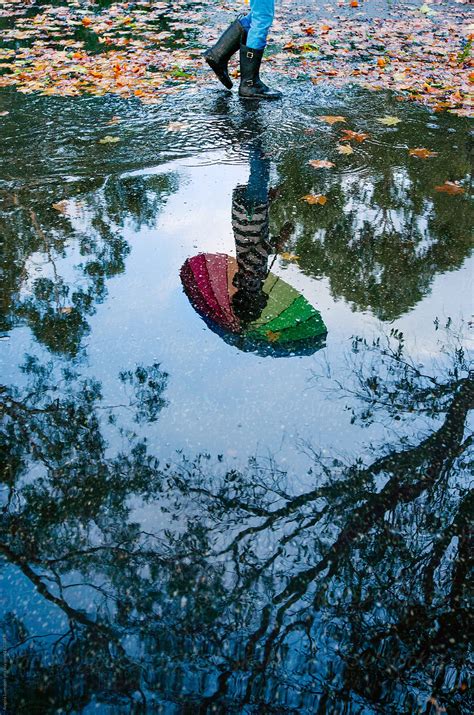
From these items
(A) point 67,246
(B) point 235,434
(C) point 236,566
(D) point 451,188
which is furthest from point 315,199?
(C) point 236,566

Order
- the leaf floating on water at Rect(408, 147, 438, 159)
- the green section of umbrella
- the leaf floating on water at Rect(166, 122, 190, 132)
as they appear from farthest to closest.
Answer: the leaf floating on water at Rect(166, 122, 190, 132)
the leaf floating on water at Rect(408, 147, 438, 159)
the green section of umbrella

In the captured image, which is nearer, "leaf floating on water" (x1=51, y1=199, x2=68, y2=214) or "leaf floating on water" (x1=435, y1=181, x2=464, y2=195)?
"leaf floating on water" (x1=51, y1=199, x2=68, y2=214)

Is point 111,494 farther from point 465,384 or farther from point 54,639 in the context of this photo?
point 465,384

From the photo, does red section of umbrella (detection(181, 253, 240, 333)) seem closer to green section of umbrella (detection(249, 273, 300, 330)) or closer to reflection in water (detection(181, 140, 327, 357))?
reflection in water (detection(181, 140, 327, 357))

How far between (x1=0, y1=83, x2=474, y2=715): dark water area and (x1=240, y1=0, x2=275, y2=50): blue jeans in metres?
1.66

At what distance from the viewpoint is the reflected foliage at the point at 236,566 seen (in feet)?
6.69

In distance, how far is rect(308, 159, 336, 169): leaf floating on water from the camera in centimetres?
513

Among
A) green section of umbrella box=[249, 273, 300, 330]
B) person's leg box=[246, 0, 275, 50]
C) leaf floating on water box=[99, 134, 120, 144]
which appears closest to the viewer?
green section of umbrella box=[249, 273, 300, 330]

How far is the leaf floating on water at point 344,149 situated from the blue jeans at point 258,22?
1485 millimetres

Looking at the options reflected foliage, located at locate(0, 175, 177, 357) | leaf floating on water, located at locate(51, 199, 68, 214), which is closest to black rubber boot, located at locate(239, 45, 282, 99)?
reflected foliage, located at locate(0, 175, 177, 357)

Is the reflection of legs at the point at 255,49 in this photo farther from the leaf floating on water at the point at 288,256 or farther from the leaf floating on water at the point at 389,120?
the leaf floating on water at the point at 288,256

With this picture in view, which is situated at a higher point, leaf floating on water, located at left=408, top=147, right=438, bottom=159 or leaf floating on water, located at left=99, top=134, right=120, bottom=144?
leaf floating on water, located at left=99, top=134, right=120, bottom=144

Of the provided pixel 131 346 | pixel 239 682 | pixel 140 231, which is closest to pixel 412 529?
pixel 239 682

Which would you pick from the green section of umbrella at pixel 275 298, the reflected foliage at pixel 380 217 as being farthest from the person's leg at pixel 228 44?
the green section of umbrella at pixel 275 298
